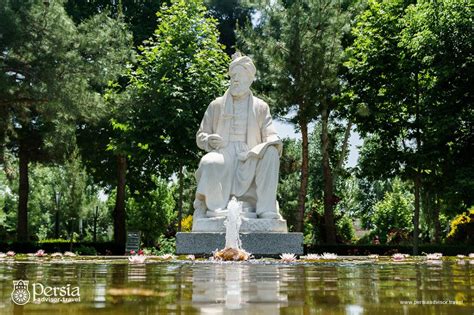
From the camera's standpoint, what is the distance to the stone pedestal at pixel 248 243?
10586mm

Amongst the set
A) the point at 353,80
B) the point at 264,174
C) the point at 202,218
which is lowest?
the point at 202,218

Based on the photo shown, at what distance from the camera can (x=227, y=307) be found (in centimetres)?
278

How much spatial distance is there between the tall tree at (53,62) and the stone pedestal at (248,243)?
8688mm

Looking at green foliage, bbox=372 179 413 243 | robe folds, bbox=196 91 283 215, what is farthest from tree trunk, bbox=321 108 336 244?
green foliage, bbox=372 179 413 243

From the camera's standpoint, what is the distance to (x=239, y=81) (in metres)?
12.2

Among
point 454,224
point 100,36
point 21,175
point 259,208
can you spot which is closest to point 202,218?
point 259,208

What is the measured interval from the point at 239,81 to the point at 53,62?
790cm

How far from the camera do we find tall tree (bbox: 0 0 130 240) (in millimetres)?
17641

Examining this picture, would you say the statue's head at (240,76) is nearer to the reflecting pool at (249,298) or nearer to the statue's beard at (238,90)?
the statue's beard at (238,90)

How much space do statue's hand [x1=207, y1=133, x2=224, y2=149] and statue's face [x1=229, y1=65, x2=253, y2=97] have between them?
950 mm

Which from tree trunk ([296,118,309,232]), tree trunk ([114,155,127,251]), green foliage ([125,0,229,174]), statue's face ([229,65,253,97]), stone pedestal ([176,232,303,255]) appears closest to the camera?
stone pedestal ([176,232,303,255])

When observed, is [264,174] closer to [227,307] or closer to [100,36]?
[227,307]

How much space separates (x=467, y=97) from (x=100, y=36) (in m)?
11.2

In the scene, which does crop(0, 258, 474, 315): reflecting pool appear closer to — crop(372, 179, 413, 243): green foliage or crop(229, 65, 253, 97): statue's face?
crop(229, 65, 253, 97): statue's face
